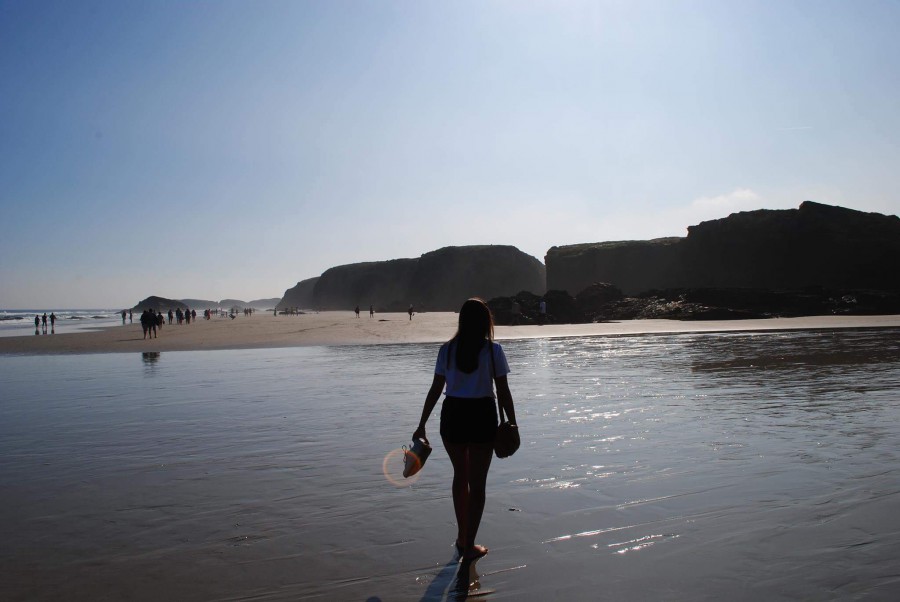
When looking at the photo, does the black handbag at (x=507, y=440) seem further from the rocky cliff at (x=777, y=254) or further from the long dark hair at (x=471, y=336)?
the rocky cliff at (x=777, y=254)

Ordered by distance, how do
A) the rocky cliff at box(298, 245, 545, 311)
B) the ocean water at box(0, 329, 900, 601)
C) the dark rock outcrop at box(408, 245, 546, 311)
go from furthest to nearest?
the dark rock outcrop at box(408, 245, 546, 311)
the rocky cliff at box(298, 245, 545, 311)
the ocean water at box(0, 329, 900, 601)

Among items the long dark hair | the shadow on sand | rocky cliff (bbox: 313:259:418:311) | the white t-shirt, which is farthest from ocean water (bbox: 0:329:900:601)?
rocky cliff (bbox: 313:259:418:311)

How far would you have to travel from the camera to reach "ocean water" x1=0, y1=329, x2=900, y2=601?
12.8 ft

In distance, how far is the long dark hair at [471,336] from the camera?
4.65m

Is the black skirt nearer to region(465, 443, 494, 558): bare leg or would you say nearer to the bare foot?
region(465, 443, 494, 558): bare leg

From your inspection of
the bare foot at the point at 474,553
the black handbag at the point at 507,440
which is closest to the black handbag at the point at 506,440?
the black handbag at the point at 507,440

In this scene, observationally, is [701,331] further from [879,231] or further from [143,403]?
[879,231]

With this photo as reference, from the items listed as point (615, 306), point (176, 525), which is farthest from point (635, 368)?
point (615, 306)

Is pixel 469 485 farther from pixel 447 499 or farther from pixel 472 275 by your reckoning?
pixel 472 275

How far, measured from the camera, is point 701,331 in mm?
32375

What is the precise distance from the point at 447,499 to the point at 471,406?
5.02ft

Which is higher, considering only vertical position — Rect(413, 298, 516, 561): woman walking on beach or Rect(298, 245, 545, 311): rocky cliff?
Rect(298, 245, 545, 311): rocky cliff

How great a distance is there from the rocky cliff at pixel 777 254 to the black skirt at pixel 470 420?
2486 inches

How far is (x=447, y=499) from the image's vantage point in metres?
5.68
